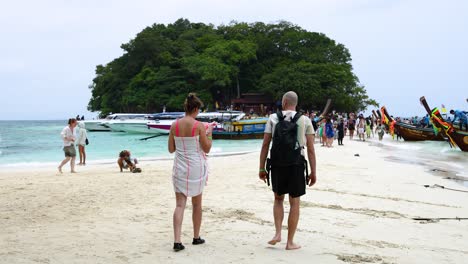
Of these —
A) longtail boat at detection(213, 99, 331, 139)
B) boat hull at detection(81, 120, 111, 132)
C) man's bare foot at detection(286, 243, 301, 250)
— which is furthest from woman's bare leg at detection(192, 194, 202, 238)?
boat hull at detection(81, 120, 111, 132)

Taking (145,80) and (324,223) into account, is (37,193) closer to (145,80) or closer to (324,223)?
(324,223)

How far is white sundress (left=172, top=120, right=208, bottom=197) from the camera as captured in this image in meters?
4.84

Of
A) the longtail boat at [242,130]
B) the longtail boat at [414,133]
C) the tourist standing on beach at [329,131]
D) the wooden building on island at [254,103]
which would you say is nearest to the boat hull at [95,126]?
the wooden building on island at [254,103]

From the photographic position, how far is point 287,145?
15.4 feet

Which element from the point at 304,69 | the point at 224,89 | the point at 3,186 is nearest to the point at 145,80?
the point at 224,89

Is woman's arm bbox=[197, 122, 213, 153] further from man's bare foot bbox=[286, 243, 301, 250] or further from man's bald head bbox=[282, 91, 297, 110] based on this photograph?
man's bare foot bbox=[286, 243, 301, 250]

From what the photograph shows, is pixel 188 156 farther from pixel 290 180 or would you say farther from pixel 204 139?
pixel 290 180

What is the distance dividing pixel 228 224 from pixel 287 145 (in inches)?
73.0

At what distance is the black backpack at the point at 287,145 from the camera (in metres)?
4.69

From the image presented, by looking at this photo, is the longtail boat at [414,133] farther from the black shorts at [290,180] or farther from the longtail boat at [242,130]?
the black shorts at [290,180]

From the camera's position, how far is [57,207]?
7270 millimetres

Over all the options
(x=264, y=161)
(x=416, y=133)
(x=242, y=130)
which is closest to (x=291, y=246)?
(x=264, y=161)

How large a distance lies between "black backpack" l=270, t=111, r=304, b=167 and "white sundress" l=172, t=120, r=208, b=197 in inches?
32.7

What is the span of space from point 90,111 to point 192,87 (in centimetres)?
3730
